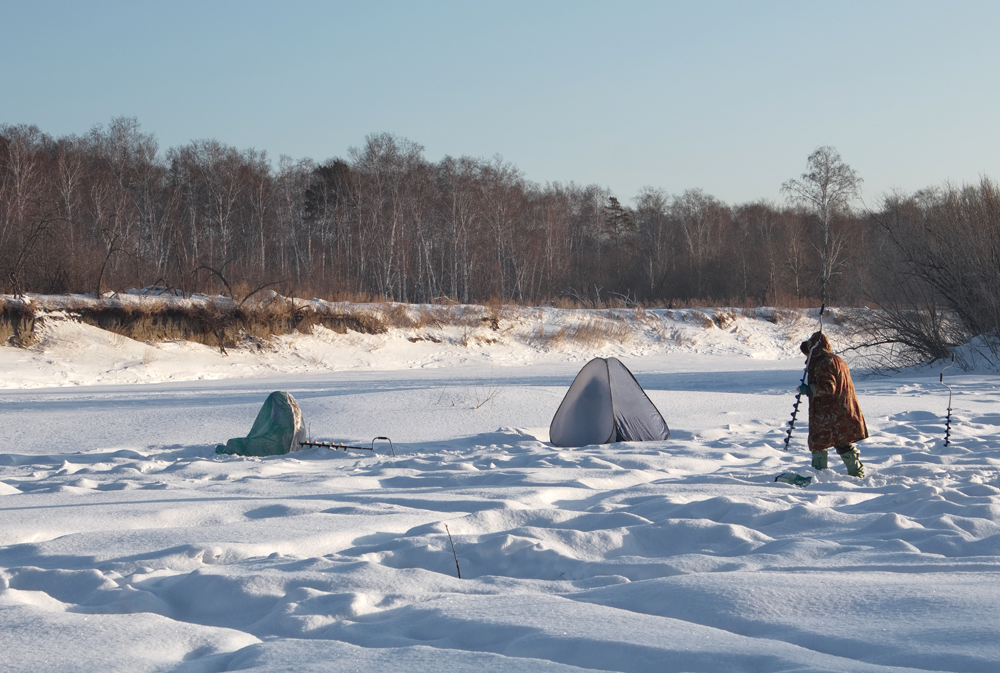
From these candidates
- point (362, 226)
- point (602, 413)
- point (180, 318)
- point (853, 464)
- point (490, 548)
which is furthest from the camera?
point (362, 226)

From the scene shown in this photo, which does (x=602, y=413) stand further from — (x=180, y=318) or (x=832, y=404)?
(x=180, y=318)

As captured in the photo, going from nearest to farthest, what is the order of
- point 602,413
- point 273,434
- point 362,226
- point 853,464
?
point 853,464 < point 273,434 < point 602,413 < point 362,226

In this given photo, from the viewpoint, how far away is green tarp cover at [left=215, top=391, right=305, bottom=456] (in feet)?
26.8

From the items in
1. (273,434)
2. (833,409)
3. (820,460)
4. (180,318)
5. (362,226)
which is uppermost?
(362,226)

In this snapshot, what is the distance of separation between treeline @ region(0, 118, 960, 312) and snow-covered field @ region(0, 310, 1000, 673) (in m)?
18.4

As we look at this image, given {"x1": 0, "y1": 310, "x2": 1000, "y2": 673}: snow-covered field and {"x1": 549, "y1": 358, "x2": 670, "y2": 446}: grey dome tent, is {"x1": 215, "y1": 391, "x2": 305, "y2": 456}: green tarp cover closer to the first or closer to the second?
{"x1": 0, "y1": 310, "x2": 1000, "y2": 673}: snow-covered field

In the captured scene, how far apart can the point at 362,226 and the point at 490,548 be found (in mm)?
37154

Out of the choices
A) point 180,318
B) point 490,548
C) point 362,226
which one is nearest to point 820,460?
point 490,548

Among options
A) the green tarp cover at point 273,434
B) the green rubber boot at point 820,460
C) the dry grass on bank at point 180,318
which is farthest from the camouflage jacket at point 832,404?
the dry grass on bank at point 180,318

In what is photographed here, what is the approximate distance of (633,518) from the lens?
4574mm

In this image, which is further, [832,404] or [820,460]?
[820,460]

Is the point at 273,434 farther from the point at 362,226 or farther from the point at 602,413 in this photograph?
the point at 362,226

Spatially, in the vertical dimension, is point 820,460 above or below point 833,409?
below

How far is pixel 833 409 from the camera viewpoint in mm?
5902
